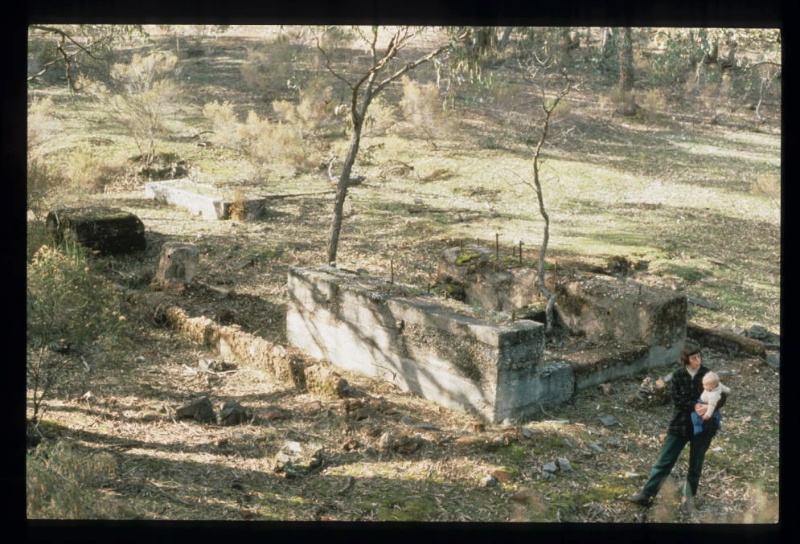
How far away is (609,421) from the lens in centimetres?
827

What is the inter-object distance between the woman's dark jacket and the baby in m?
0.05

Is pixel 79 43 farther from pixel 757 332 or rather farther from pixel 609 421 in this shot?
pixel 609 421

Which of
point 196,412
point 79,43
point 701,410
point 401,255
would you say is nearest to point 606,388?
point 701,410

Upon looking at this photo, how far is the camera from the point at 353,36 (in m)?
Answer: 27.9

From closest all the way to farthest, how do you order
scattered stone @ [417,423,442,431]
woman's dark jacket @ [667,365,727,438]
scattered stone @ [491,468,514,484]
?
woman's dark jacket @ [667,365,727,438], scattered stone @ [491,468,514,484], scattered stone @ [417,423,442,431]

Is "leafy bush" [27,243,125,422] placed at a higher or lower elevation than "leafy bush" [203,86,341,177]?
lower

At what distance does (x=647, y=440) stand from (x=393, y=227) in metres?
7.68

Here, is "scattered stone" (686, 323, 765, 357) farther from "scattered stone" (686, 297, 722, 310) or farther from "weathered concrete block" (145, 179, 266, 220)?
"weathered concrete block" (145, 179, 266, 220)

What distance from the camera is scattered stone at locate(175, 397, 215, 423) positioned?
8211 mm

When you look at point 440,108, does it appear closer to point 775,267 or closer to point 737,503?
point 775,267

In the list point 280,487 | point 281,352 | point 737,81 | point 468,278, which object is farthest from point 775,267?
point 737,81

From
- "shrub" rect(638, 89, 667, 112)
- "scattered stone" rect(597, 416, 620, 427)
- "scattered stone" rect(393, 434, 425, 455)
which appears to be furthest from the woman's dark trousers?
"shrub" rect(638, 89, 667, 112)

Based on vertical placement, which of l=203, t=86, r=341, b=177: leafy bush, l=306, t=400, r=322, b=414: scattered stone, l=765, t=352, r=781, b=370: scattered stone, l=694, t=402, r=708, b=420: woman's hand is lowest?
l=306, t=400, r=322, b=414: scattered stone

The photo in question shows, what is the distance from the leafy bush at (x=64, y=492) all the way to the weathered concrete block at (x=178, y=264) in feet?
17.8
